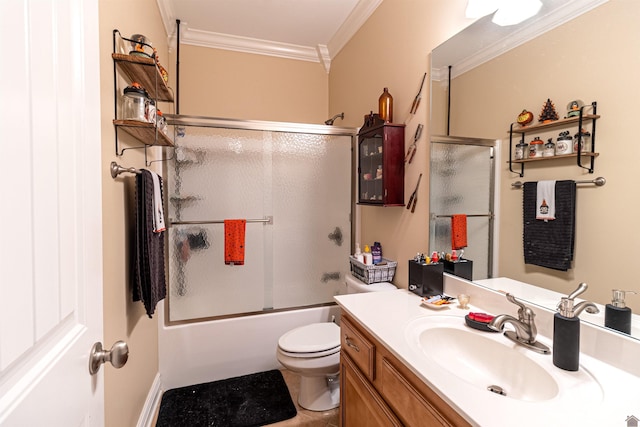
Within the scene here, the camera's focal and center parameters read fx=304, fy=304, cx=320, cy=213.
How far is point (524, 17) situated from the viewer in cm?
118

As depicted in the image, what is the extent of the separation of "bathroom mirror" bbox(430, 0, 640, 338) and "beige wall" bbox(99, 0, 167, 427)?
4.87 feet

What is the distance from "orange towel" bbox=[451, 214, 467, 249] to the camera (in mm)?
1481

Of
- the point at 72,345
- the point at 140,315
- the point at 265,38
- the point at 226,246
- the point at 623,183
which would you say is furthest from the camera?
the point at 265,38

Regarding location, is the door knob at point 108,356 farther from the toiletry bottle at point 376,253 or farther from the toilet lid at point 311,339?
the toiletry bottle at point 376,253

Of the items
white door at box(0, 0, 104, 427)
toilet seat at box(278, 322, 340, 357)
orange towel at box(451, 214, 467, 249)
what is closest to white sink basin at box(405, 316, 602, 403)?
orange towel at box(451, 214, 467, 249)

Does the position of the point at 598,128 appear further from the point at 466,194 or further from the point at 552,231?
the point at 466,194

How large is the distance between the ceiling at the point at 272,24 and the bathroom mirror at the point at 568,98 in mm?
1134

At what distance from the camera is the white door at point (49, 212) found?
40cm

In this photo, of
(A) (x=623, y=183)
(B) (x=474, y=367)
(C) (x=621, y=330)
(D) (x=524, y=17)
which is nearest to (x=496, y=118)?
(D) (x=524, y=17)

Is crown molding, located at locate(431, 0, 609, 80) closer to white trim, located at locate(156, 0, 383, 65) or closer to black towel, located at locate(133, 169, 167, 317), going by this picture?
white trim, located at locate(156, 0, 383, 65)

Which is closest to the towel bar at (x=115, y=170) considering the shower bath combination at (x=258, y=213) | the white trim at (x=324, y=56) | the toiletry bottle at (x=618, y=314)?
the shower bath combination at (x=258, y=213)

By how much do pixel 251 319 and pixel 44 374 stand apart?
1853mm

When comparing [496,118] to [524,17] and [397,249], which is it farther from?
[397,249]

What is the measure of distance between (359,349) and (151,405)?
54.2 inches
